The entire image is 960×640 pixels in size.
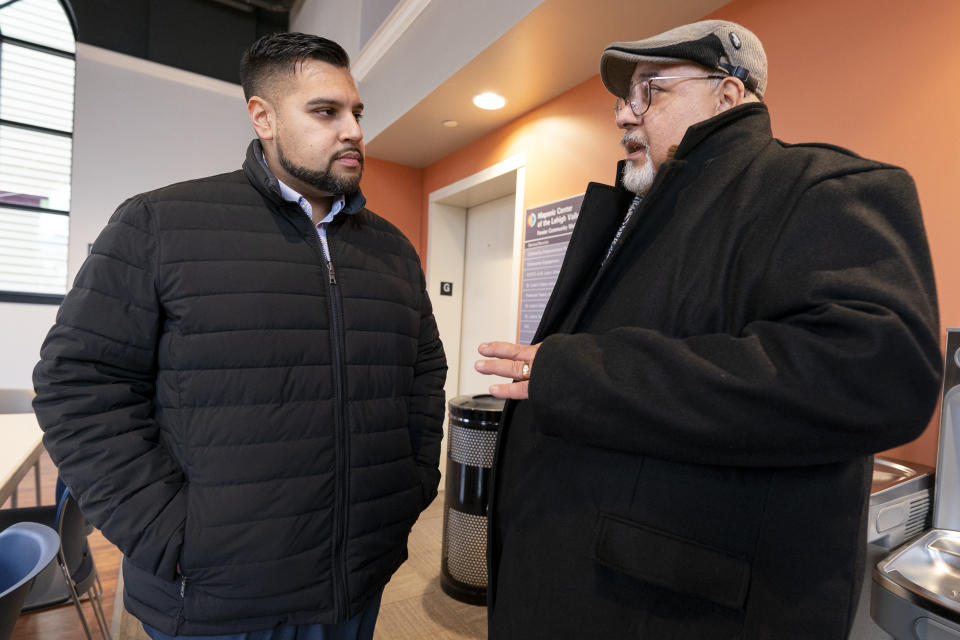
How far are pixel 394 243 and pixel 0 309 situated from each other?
5403 millimetres

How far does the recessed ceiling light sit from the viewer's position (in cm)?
279

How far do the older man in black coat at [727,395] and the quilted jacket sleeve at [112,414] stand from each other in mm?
642

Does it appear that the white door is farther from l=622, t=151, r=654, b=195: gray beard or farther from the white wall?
the white wall

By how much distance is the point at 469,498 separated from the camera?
2.45m

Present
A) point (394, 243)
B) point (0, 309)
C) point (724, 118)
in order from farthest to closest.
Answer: point (0, 309) → point (394, 243) → point (724, 118)

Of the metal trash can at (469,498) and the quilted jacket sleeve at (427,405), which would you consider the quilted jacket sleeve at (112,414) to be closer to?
the quilted jacket sleeve at (427,405)

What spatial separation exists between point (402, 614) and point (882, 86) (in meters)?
2.61

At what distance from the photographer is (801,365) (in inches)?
22.0

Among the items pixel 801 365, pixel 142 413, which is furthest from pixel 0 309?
pixel 801 365

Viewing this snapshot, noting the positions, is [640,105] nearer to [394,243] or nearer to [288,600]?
[394,243]

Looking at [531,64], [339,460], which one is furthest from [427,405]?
[531,64]

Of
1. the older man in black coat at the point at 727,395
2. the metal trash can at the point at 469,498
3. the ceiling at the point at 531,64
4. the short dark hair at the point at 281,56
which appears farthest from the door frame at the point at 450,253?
the older man in black coat at the point at 727,395

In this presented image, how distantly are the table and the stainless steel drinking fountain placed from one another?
2139 millimetres

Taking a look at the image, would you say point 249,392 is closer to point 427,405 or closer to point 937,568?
point 427,405
